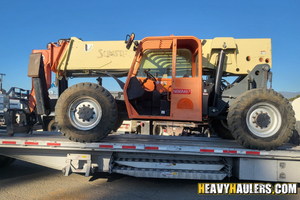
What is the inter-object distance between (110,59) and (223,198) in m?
3.83

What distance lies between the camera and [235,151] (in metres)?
3.64

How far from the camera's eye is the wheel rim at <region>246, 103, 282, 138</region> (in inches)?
147

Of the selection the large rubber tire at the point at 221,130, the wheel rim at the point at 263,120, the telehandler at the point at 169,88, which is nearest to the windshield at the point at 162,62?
the telehandler at the point at 169,88

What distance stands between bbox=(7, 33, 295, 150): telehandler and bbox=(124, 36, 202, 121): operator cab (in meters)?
0.02

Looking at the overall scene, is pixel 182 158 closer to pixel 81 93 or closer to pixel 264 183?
pixel 264 183

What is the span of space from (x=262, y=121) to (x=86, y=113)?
335cm

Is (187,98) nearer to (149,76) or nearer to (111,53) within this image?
(149,76)

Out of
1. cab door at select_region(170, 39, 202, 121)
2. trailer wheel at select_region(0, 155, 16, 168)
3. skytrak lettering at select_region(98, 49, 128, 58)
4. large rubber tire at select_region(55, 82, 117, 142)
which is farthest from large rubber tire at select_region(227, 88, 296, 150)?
trailer wheel at select_region(0, 155, 16, 168)

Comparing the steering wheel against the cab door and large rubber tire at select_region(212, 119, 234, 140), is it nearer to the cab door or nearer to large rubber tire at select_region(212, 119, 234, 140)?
the cab door

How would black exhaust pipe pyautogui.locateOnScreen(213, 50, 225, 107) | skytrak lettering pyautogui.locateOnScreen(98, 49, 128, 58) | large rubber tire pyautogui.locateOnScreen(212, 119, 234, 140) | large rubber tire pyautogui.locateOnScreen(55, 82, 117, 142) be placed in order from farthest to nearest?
large rubber tire pyautogui.locateOnScreen(212, 119, 234, 140), skytrak lettering pyautogui.locateOnScreen(98, 49, 128, 58), black exhaust pipe pyautogui.locateOnScreen(213, 50, 225, 107), large rubber tire pyautogui.locateOnScreen(55, 82, 117, 142)

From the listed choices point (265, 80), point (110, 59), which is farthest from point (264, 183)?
point (110, 59)

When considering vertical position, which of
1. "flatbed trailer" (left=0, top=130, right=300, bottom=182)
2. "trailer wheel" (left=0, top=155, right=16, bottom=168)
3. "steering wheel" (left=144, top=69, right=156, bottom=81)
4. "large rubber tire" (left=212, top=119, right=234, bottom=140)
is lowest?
"trailer wheel" (left=0, top=155, right=16, bottom=168)

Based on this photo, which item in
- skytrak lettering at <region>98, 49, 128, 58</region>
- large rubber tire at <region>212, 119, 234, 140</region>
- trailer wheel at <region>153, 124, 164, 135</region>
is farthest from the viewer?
trailer wheel at <region>153, 124, 164, 135</region>

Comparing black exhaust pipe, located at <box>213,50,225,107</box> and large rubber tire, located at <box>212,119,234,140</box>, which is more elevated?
black exhaust pipe, located at <box>213,50,225,107</box>
